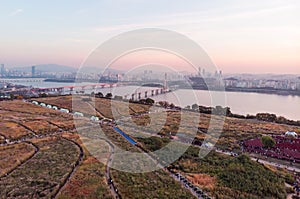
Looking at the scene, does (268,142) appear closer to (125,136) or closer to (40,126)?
(125,136)

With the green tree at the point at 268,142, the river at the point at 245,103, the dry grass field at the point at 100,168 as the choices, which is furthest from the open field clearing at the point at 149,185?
the river at the point at 245,103

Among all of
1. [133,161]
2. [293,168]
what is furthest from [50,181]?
[293,168]

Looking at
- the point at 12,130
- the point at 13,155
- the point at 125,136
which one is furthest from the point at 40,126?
the point at 125,136

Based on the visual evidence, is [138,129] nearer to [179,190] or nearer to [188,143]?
[188,143]

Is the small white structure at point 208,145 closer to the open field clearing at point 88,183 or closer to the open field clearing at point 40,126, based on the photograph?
the open field clearing at point 88,183

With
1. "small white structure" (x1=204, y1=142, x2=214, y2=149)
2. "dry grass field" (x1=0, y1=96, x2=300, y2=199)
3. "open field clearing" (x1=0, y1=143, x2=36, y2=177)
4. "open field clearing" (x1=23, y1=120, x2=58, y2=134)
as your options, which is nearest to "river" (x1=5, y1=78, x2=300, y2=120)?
"small white structure" (x1=204, y1=142, x2=214, y2=149)

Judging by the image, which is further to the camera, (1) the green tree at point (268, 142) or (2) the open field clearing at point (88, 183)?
(1) the green tree at point (268, 142)
